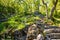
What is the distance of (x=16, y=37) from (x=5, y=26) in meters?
1.31

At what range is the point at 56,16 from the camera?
1384cm

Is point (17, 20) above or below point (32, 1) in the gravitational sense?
below

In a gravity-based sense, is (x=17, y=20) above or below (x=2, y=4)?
below

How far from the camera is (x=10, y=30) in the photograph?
372 inches

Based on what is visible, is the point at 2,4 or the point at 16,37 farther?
the point at 2,4

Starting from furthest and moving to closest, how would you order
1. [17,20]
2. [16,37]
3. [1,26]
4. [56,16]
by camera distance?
[56,16] → [17,20] → [1,26] → [16,37]

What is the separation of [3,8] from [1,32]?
11.8ft

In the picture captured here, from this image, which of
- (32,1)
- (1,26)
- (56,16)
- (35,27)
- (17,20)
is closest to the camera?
(35,27)

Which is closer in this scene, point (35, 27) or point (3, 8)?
point (35, 27)

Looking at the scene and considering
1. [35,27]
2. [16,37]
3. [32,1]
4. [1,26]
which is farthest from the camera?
[32,1]

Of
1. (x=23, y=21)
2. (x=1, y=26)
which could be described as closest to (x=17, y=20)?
(x=23, y=21)

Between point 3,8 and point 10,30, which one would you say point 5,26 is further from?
point 3,8

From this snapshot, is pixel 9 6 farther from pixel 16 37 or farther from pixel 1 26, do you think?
pixel 16 37

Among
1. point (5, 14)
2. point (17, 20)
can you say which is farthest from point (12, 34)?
point (5, 14)
